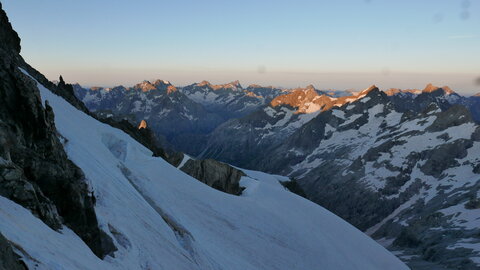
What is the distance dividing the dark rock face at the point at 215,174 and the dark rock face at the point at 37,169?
137 ft

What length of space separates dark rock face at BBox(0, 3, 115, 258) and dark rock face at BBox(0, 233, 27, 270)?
502cm

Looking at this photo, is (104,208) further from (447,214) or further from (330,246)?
(447,214)

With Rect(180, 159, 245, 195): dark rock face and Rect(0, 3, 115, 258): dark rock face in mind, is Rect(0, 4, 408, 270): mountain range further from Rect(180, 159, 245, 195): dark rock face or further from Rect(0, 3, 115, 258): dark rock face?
Rect(180, 159, 245, 195): dark rock face

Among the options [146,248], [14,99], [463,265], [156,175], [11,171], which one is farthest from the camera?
[463,265]

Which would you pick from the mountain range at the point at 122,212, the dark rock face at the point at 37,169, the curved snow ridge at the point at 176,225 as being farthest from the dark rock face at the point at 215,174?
the dark rock face at the point at 37,169

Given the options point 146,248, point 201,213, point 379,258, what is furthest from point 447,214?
point 146,248

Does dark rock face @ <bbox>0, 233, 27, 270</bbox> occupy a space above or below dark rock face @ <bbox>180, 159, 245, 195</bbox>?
above

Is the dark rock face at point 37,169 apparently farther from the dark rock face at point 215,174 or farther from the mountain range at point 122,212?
the dark rock face at point 215,174

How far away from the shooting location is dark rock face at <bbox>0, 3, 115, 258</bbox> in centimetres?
1788

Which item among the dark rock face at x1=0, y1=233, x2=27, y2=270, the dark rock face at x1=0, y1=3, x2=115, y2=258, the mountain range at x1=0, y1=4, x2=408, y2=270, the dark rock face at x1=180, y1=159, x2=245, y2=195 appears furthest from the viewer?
the dark rock face at x1=180, y1=159, x2=245, y2=195

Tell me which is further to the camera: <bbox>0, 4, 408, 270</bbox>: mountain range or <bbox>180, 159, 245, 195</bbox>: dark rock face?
<bbox>180, 159, 245, 195</bbox>: dark rock face

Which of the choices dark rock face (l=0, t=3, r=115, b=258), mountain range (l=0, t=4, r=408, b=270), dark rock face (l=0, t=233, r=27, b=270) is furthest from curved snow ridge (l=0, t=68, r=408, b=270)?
dark rock face (l=0, t=233, r=27, b=270)

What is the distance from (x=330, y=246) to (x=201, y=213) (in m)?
16.3

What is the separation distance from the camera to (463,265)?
401 feet
